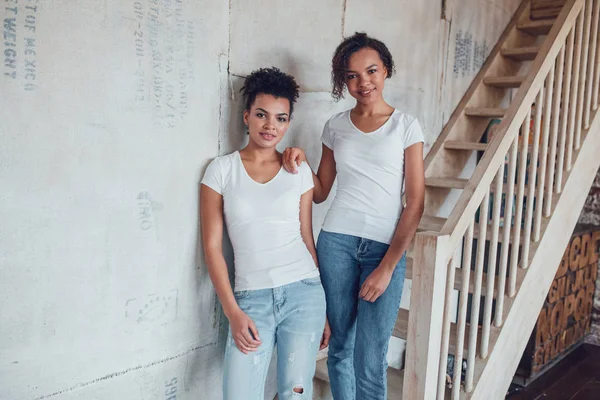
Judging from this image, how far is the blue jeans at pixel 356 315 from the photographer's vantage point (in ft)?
6.07

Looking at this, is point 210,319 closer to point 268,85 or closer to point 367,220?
point 367,220

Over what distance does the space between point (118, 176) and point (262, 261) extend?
21.2 inches

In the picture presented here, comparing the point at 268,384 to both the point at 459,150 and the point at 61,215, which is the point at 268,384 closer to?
the point at 61,215

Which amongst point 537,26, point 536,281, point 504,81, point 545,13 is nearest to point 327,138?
point 536,281

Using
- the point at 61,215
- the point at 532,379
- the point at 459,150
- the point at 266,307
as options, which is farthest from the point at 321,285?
the point at 532,379

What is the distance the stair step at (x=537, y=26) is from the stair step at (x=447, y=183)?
130 cm

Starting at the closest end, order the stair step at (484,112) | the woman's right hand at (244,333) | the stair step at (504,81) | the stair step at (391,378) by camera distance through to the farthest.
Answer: the woman's right hand at (244,333) → the stair step at (391,378) → the stair step at (484,112) → the stair step at (504,81)

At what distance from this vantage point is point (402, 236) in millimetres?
1807

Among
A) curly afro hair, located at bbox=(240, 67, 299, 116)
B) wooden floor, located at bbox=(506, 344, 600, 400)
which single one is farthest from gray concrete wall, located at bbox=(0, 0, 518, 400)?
wooden floor, located at bbox=(506, 344, 600, 400)

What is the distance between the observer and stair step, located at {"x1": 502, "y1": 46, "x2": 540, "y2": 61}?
3305mm

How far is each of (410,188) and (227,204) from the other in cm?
62

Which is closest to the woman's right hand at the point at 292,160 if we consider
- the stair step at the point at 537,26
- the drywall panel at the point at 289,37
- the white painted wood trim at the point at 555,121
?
the drywall panel at the point at 289,37

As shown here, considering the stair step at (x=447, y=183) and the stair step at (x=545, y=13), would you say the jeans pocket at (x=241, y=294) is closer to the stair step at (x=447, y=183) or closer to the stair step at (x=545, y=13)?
the stair step at (x=447, y=183)

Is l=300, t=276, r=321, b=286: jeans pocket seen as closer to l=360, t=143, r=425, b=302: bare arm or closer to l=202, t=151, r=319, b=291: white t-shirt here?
l=202, t=151, r=319, b=291: white t-shirt
